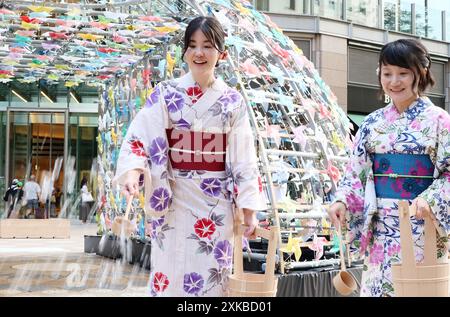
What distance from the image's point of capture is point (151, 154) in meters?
2.85

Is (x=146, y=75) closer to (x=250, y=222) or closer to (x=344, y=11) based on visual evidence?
(x=250, y=222)

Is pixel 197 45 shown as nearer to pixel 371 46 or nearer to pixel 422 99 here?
pixel 422 99

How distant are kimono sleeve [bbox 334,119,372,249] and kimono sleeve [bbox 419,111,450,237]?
320 millimetres

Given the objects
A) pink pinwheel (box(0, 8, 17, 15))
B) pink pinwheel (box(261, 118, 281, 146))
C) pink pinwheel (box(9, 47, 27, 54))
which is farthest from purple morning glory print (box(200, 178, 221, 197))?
pink pinwheel (box(9, 47, 27, 54))

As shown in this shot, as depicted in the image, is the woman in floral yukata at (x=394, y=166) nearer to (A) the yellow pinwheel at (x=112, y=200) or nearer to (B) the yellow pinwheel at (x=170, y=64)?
(B) the yellow pinwheel at (x=170, y=64)

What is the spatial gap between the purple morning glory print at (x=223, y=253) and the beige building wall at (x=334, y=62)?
1455cm

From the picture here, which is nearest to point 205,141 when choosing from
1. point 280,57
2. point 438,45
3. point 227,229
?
point 227,229

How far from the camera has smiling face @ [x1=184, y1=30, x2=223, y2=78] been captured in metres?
2.93

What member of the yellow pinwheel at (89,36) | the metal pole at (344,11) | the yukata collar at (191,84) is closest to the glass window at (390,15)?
the metal pole at (344,11)

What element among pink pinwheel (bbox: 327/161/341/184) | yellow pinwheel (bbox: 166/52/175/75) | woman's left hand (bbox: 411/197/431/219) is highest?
yellow pinwheel (bbox: 166/52/175/75)

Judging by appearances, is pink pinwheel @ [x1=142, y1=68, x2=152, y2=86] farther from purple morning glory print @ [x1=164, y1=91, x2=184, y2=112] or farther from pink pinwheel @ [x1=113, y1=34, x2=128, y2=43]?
purple morning glory print @ [x1=164, y1=91, x2=184, y2=112]
